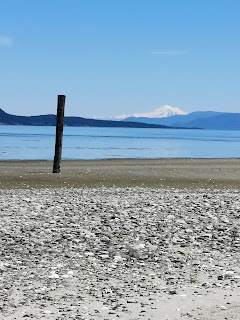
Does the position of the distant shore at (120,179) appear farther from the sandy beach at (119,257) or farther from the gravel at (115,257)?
the gravel at (115,257)

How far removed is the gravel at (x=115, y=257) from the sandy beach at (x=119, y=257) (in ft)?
0.07

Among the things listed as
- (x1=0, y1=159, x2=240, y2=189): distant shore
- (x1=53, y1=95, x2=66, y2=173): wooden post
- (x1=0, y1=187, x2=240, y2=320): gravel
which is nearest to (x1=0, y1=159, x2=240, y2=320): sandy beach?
(x1=0, y1=187, x2=240, y2=320): gravel

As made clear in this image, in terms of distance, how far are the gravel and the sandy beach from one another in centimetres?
2

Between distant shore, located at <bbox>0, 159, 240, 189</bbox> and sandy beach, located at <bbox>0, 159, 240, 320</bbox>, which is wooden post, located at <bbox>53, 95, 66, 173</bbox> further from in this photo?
sandy beach, located at <bbox>0, 159, 240, 320</bbox>

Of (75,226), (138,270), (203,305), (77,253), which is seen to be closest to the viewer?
(203,305)

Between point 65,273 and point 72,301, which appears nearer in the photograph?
point 72,301

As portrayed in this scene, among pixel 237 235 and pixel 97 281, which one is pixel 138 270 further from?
pixel 237 235

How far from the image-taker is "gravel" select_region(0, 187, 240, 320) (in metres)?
10.0

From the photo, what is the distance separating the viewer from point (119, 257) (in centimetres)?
1356

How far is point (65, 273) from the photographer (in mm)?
12117

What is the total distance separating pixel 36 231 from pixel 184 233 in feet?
13.7

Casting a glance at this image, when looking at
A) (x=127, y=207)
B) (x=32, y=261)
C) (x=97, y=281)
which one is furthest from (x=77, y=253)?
(x=127, y=207)

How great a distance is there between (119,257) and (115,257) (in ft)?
0.31

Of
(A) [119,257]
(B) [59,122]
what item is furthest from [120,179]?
(A) [119,257]
